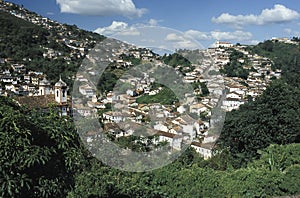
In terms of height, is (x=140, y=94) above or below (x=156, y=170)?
below

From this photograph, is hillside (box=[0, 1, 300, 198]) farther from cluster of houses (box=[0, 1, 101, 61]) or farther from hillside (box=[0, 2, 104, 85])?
cluster of houses (box=[0, 1, 101, 61])

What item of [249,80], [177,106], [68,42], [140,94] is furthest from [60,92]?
[68,42]

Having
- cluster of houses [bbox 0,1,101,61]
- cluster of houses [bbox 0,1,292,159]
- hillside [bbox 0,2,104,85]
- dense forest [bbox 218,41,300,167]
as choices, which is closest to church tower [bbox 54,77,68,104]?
cluster of houses [bbox 0,1,292,159]

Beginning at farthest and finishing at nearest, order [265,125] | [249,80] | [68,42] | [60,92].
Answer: [68,42], [249,80], [60,92], [265,125]

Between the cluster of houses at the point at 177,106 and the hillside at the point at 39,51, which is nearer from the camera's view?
the cluster of houses at the point at 177,106

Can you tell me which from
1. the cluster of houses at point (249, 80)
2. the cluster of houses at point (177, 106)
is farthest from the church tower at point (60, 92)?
the cluster of houses at point (249, 80)

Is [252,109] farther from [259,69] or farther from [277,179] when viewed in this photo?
[259,69]

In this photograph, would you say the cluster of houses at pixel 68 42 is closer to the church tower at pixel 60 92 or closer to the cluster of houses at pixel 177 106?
the cluster of houses at pixel 177 106

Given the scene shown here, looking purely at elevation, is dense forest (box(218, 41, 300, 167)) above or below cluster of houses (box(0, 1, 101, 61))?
below

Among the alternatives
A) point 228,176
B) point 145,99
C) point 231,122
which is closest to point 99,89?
point 145,99

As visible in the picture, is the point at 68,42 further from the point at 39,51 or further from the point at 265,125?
the point at 265,125

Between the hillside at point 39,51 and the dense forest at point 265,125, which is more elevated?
the hillside at point 39,51
